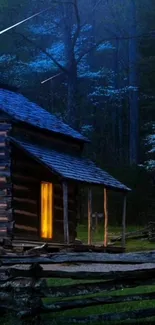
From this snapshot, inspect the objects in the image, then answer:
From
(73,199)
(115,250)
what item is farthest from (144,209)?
(115,250)

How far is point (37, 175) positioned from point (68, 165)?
112 cm

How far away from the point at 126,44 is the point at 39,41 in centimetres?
644

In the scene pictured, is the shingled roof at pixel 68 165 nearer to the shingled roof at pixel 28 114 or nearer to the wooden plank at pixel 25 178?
the shingled roof at pixel 28 114

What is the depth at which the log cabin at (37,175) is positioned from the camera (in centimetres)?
1862

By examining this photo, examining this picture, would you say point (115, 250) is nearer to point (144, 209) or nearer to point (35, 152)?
point (35, 152)

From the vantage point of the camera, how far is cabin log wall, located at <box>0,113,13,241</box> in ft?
61.0

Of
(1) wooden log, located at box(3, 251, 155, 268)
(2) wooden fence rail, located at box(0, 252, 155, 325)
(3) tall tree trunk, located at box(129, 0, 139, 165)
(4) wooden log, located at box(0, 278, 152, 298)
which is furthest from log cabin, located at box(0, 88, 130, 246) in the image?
(3) tall tree trunk, located at box(129, 0, 139, 165)

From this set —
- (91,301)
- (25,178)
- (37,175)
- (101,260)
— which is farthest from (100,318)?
(37,175)

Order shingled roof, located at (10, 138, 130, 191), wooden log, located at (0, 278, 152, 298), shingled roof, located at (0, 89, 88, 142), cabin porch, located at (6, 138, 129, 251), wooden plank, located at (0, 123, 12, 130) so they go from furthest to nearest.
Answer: shingled roof, located at (0, 89, 88, 142) → wooden plank, located at (0, 123, 12, 130) → cabin porch, located at (6, 138, 129, 251) → shingled roof, located at (10, 138, 130, 191) → wooden log, located at (0, 278, 152, 298)

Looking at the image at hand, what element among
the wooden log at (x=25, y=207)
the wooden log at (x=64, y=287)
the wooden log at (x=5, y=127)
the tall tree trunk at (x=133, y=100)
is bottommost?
the wooden log at (x=64, y=287)

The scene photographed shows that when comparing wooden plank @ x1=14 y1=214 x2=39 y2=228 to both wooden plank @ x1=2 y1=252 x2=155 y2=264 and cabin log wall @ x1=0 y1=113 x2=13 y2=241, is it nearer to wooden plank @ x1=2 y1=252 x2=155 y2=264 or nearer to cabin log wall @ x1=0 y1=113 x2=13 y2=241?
cabin log wall @ x1=0 y1=113 x2=13 y2=241

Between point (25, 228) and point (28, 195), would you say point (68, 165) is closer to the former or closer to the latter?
point (28, 195)

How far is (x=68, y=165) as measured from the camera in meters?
19.9

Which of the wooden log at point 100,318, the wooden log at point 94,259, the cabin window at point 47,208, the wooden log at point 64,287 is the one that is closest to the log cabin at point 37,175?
the cabin window at point 47,208
